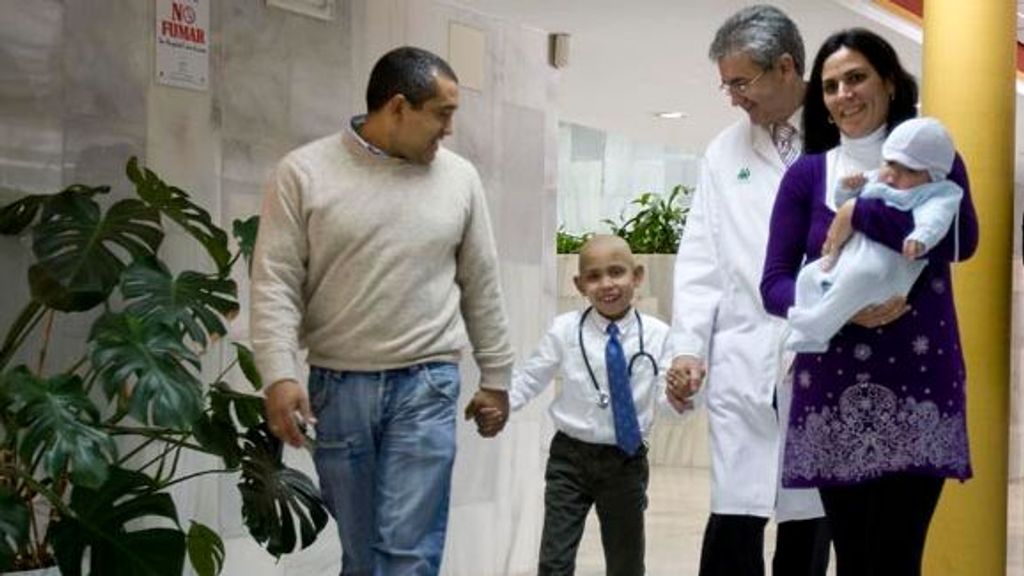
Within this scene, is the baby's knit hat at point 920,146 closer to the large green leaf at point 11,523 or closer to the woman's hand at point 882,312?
the woman's hand at point 882,312

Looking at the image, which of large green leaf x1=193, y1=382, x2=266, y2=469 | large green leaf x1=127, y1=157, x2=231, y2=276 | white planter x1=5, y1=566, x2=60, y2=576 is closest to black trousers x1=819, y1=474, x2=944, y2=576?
large green leaf x1=193, y1=382, x2=266, y2=469

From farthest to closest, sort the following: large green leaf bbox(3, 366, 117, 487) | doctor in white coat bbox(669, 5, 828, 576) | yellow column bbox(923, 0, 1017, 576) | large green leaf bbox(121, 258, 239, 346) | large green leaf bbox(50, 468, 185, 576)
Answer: yellow column bbox(923, 0, 1017, 576) < large green leaf bbox(121, 258, 239, 346) < large green leaf bbox(50, 468, 185, 576) < doctor in white coat bbox(669, 5, 828, 576) < large green leaf bbox(3, 366, 117, 487)

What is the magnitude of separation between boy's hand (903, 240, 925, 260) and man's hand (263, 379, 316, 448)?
1532 mm

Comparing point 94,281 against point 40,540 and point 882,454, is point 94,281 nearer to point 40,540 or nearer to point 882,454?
point 40,540

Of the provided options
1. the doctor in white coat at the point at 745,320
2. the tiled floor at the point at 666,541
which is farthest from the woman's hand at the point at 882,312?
the tiled floor at the point at 666,541

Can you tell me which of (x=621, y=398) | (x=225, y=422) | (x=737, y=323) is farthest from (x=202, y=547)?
(x=737, y=323)

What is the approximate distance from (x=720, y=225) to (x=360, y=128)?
97 centimetres

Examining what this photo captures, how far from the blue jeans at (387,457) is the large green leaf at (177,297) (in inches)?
17.8

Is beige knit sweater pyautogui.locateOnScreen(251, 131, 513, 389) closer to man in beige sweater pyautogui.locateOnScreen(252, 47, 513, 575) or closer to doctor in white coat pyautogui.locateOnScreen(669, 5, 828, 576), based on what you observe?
man in beige sweater pyautogui.locateOnScreen(252, 47, 513, 575)

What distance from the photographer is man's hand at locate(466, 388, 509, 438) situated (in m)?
4.51

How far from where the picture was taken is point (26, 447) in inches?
162

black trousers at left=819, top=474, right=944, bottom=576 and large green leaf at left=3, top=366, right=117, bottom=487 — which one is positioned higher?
large green leaf at left=3, top=366, right=117, bottom=487

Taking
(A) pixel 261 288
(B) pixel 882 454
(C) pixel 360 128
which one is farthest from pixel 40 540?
(B) pixel 882 454

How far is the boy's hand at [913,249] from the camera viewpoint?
3.34 metres
